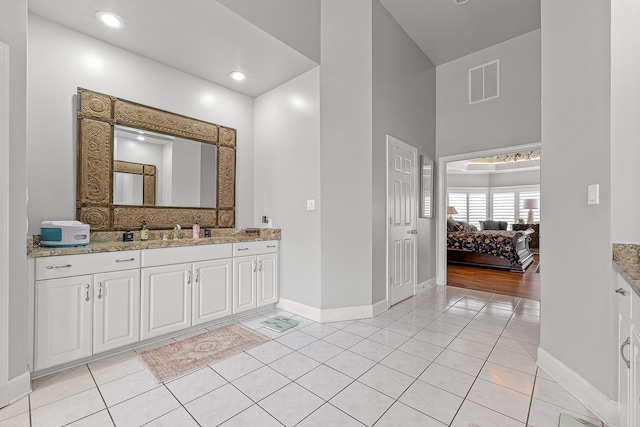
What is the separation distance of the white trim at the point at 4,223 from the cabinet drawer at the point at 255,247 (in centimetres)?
165

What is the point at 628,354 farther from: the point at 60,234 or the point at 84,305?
the point at 60,234

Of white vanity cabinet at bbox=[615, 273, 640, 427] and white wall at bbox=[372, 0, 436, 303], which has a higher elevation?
white wall at bbox=[372, 0, 436, 303]

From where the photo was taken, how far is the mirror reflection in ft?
9.05

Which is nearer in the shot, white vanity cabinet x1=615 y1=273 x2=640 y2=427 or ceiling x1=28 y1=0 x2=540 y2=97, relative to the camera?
white vanity cabinet x1=615 y1=273 x2=640 y2=427

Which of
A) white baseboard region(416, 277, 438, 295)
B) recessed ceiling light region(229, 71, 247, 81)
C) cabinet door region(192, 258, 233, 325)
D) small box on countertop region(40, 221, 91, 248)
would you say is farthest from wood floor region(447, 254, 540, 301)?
small box on countertop region(40, 221, 91, 248)

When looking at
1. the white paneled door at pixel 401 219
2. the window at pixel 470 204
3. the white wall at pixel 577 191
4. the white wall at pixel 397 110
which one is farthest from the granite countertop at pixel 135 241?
the window at pixel 470 204

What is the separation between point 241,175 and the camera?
3750mm

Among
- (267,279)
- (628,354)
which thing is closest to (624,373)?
(628,354)

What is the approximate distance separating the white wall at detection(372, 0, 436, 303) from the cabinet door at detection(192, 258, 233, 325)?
Answer: 163cm

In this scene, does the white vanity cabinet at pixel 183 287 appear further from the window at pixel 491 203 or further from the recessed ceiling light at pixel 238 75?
the window at pixel 491 203

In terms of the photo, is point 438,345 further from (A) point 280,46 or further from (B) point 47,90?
(B) point 47,90

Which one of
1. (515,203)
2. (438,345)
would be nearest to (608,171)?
(438,345)

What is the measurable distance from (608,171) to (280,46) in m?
2.73

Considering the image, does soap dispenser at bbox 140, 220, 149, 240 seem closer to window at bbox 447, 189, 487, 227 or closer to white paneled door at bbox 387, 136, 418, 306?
white paneled door at bbox 387, 136, 418, 306
